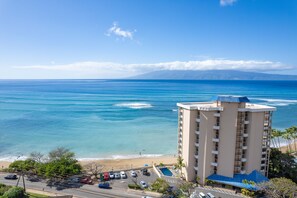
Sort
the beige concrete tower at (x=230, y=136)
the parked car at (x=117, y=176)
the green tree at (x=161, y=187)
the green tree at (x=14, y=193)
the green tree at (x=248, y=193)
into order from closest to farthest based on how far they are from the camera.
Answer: the green tree at (x=14, y=193)
the green tree at (x=248, y=193)
the green tree at (x=161, y=187)
the beige concrete tower at (x=230, y=136)
the parked car at (x=117, y=176)

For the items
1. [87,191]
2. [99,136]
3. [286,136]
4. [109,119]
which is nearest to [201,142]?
[87,191]

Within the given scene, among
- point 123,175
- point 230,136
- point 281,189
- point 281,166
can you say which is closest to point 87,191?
point 123,175

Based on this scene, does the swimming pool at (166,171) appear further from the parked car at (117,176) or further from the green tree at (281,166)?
the green tree at (281,166)

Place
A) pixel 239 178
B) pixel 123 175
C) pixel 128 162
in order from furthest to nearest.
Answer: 1. pixel 128 162
2. pixel 123 175
3. pixel 239 178

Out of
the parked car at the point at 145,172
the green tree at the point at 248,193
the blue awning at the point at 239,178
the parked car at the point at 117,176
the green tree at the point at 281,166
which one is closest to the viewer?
the green tree at the point at 248,193

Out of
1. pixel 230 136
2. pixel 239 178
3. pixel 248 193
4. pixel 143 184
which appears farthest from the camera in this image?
pixel 143 184

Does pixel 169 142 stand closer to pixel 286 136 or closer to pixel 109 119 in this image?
pixel 286 136

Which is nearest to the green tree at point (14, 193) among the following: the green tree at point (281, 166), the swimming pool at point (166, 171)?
the swimming pool at point (166, 171)

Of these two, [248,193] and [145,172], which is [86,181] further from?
[248,193]
